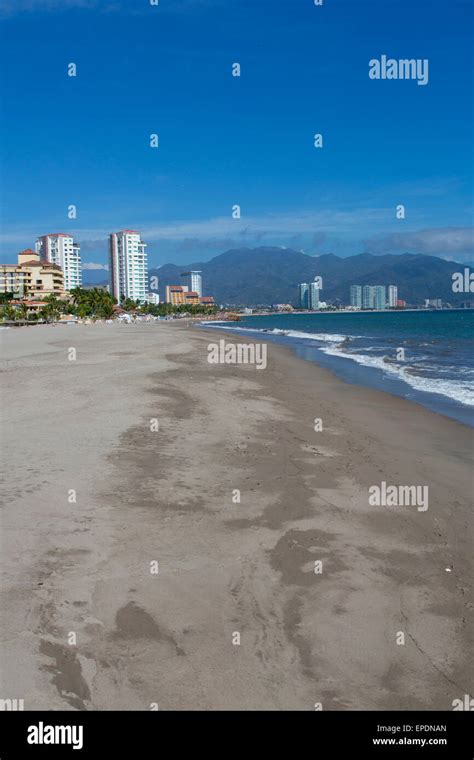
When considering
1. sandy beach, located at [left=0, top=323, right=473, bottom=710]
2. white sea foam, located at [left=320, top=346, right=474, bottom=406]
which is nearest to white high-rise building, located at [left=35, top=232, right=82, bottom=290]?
white sea foam, located at [left=320, top=346, right=474, bottom=406]

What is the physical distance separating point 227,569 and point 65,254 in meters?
191

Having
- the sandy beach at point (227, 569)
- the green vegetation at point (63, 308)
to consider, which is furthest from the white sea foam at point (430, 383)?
the green vegetation at point (63, 308)

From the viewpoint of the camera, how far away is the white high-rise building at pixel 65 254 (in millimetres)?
183525

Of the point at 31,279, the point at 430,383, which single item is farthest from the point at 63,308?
the point at 430,383

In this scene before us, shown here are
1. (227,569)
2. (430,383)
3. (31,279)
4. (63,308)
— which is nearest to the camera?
A: (227,569)

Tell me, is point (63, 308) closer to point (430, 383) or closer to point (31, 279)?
point (31, 279)

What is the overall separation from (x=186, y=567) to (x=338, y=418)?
1039 cm

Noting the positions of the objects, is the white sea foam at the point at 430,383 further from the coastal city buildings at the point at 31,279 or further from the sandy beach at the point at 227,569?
the coastal city buildings at the point at 31,279

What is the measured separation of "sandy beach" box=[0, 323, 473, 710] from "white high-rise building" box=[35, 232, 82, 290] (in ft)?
585

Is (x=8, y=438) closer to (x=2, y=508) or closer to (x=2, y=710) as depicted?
(x=2, y=508)

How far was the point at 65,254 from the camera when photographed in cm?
18488

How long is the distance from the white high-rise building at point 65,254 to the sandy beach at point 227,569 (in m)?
178

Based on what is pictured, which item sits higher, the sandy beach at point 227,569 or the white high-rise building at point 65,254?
the white high-rise building at point 65,254
